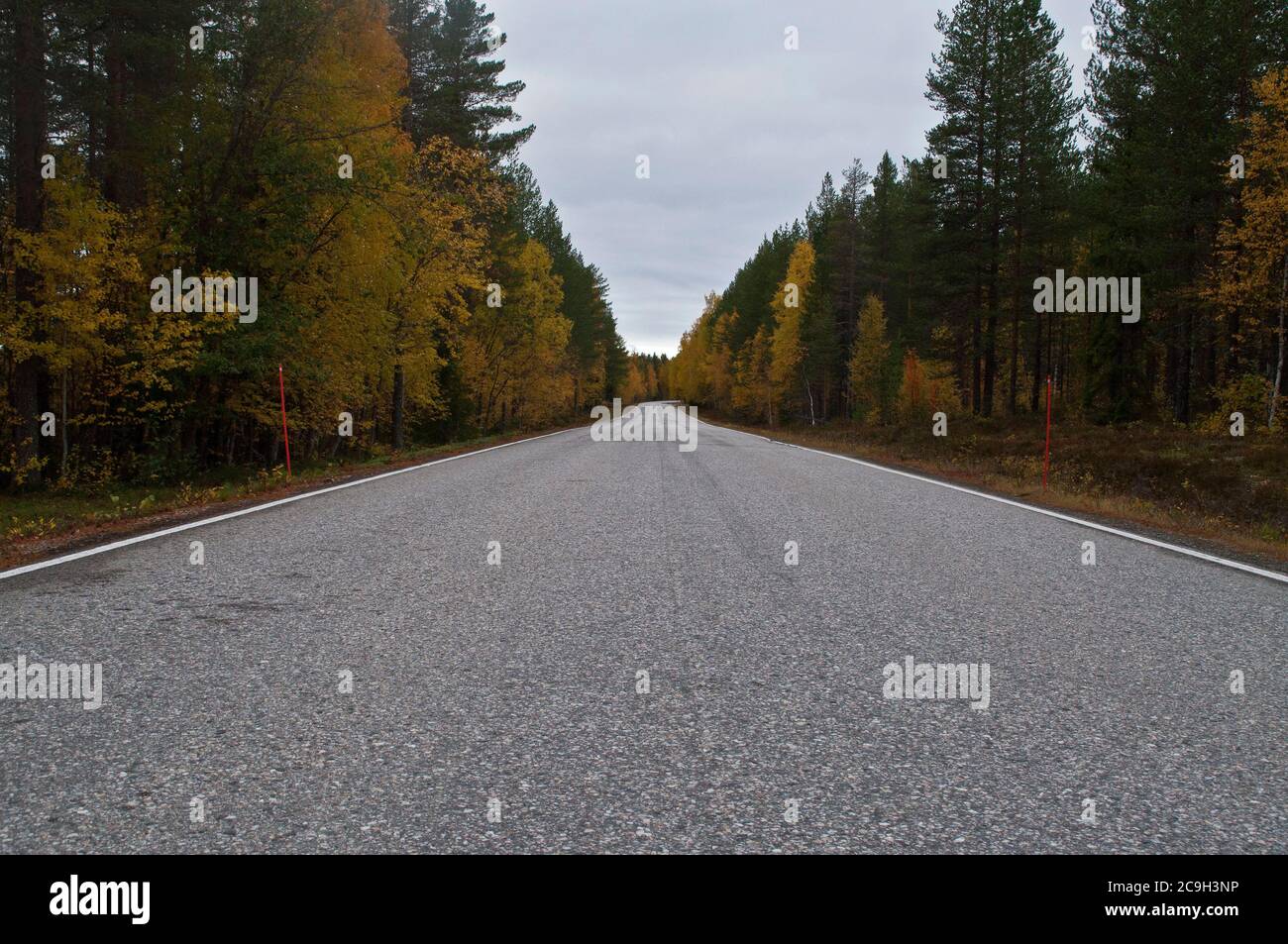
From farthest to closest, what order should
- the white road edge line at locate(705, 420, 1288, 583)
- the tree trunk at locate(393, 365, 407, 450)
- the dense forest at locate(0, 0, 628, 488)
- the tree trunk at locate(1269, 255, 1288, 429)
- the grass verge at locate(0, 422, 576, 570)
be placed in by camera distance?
the tree trunk at locate(393, 365, 407, 450) → the tree trunk at locate(1269, 255, 1288, 429) → the dense forest at locate(0, 0, 628, 488) → the grass verge at locate(0, 422, 576, 570) → the white road edge line at locate(705, 420, 1288, 583)

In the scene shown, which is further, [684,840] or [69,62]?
[69,62]

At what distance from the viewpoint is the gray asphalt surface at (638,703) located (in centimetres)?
253

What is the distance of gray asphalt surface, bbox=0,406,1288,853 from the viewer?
8.30ft

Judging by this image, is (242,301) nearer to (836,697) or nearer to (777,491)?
(777,491)

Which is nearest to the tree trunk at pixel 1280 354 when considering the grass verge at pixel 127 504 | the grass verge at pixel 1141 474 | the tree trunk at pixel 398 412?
the grass verge at pixel 1141 474

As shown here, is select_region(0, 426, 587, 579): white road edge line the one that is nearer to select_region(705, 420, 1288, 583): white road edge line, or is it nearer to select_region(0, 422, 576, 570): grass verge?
select_region(0, 422, 576, 570): grass verge

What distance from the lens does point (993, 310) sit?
101 feet

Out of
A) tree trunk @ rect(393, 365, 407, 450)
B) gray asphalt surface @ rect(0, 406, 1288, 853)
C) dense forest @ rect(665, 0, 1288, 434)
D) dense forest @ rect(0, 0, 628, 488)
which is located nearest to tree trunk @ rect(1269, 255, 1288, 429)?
dense forest @ rect(665, 0, 1288, 434)

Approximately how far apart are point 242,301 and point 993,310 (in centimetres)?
2758

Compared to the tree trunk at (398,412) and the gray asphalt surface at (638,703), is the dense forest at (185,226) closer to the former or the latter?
the tree trunk at (398,412)

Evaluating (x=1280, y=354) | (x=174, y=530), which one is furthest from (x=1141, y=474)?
(x=174, y=530)

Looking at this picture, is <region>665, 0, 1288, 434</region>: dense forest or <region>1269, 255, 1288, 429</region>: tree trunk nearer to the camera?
<region>1269, 255, 1288, 429</region>: tree trunk
